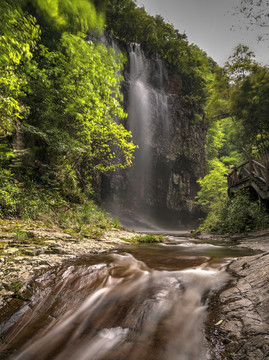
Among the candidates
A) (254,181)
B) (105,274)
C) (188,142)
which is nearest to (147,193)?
(188,142)

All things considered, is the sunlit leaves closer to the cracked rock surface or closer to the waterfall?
the cracked rock surface

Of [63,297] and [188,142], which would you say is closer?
[63,297]

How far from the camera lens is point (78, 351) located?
149 centimetres

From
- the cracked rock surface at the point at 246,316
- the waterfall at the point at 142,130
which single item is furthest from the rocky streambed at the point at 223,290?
the waterfall at the point at 142,130

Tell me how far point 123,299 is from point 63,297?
67 cm

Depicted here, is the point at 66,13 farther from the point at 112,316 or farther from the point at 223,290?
the point at 223,290

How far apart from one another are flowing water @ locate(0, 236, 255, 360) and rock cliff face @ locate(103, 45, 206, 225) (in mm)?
18138

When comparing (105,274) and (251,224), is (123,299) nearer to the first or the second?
(105,274)

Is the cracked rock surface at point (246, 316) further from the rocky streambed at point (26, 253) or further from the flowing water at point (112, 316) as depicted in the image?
the rocky streambed at point (26, 253)

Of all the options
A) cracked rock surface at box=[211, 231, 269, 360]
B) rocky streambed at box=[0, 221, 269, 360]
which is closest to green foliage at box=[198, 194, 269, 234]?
rocky streambed at box=[0, 221, 269, 360]

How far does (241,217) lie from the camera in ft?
28.7

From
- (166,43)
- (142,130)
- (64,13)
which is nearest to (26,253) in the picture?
(64,13)

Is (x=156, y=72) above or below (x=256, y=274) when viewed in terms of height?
above

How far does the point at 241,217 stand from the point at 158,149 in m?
16.0
